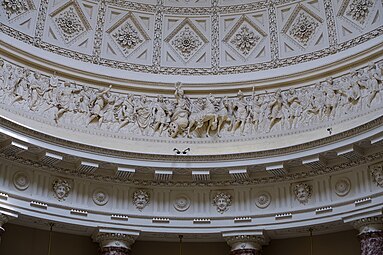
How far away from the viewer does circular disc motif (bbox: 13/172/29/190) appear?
1667cm

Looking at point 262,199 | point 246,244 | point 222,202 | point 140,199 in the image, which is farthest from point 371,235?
point 140,199

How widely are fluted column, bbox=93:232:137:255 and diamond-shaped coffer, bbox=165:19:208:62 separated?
668 centimetres

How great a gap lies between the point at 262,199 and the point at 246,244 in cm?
142

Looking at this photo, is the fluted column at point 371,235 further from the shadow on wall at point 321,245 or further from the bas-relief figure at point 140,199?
the bas-relief figure at point 140,199

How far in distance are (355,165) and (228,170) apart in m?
3.54

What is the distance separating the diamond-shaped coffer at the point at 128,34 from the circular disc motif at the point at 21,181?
19.2 feet

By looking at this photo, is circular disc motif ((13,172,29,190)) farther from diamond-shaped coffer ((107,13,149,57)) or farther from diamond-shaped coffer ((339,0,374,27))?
diamond-shaped coffer ((339,0,374,27))

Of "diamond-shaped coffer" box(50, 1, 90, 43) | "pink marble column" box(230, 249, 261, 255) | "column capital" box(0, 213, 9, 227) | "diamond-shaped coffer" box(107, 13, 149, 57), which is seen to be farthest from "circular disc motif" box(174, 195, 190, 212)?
"diamond-shaped coffer" box(50, 1, 90, 43)

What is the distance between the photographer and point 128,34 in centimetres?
2083

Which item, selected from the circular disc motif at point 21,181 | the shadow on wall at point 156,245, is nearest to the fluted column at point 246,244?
the shadow on wall at point 156,245

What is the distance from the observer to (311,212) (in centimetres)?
1712

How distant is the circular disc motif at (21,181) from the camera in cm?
1667

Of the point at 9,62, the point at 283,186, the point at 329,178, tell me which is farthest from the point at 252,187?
the point at 9,62

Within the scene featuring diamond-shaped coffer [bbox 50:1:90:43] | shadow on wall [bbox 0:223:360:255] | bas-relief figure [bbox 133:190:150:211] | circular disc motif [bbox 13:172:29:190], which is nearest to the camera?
circular disc motif [bbox 13:172:29:190]
